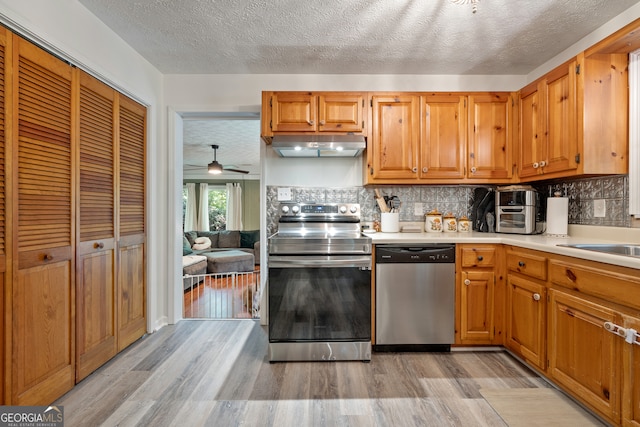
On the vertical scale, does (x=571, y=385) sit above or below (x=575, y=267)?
below

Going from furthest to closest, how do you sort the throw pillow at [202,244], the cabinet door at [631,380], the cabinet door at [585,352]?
the throw pillow at [202,244] → the cabinet door at [585,352] → the cabinet door at [631,380]

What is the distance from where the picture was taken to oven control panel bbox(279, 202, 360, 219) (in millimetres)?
2902

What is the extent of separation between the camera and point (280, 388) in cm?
190

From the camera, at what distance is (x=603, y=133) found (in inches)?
77.2

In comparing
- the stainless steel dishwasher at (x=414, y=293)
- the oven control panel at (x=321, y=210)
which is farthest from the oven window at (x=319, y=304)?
the oven control panel at (x=321, y=210)

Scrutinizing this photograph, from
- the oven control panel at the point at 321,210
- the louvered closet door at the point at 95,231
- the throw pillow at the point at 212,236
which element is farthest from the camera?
the throw pillow at the point at 212,236

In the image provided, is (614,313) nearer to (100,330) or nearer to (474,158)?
(474,158)

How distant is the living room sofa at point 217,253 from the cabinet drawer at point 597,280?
13.3 feet

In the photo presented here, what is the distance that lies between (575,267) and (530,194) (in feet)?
3.31

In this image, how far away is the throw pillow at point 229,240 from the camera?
7.44m

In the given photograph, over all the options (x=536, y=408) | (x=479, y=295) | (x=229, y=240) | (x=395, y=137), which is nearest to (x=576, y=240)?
(x=479, y=295)

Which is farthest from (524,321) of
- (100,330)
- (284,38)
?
(100,330)

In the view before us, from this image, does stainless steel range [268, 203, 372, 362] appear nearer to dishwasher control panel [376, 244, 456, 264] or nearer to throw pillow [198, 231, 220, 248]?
dishwasher control panel [376, 244, 456, 264]

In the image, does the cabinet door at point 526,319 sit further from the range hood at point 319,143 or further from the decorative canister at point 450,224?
the range hood at point 319,143
